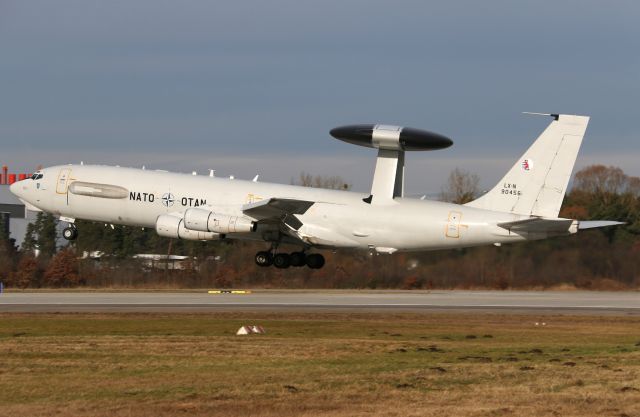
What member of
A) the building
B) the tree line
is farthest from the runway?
the building

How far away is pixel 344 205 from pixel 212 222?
5.67 m

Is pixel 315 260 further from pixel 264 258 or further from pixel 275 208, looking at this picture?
pixel 275 208

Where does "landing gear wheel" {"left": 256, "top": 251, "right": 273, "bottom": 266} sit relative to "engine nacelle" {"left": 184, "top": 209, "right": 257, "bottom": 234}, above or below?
below

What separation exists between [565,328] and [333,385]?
53.1 feet

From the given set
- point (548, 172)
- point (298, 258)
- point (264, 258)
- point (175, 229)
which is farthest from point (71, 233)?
point (548, 172)

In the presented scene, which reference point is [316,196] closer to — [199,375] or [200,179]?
[200,179]

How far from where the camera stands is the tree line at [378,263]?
52656 mm

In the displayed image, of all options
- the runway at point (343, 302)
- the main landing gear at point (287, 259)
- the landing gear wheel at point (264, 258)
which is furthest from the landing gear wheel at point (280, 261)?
the runway at point (343, 302)

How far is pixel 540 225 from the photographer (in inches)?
1644

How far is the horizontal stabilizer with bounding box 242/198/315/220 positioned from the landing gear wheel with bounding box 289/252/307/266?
7.73ft

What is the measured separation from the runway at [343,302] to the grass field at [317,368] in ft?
16.9

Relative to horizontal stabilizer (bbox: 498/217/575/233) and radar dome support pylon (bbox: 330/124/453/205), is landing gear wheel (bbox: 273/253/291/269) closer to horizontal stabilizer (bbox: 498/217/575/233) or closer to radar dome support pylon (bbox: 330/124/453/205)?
radar dome support pylon (bbox: 330/124/453/205)

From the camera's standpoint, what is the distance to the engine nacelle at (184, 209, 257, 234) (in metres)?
44.8

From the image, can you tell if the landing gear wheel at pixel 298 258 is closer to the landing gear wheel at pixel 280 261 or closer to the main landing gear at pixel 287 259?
the main landing gear at pixel 287 259
